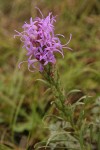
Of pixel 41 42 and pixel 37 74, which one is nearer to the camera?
pixel 41 42

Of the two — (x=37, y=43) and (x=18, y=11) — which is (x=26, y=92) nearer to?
(x=37, y=43)

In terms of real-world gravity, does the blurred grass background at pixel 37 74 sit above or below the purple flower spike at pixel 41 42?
above

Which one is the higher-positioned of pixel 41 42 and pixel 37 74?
pixel 37 74

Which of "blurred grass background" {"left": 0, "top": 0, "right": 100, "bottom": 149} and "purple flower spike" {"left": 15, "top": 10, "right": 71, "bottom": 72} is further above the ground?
"blurred grass background" {"left": 0, "top": 0, "right": 100, "bottom": 149}

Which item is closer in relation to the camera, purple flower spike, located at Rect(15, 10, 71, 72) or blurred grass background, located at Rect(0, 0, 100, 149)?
purple flower spike, located at Rect(15, 10, 71, 72)

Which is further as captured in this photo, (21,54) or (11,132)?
(21,54)

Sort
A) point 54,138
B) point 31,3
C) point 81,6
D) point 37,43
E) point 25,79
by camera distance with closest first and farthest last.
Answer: point 37,43 → point 54,138 → point 25,79 → point 81,6 → point 31,3

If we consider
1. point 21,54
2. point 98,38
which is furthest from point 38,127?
point 98,38

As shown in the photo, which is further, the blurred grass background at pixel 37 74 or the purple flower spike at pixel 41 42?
the blurred grass background at pixel 37 74
